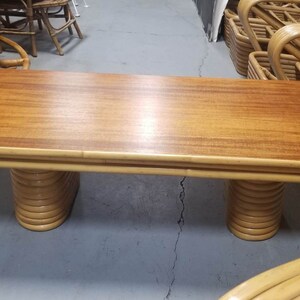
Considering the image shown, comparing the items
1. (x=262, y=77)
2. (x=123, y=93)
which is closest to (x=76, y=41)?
(x=262, y=77)

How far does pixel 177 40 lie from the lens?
414cm

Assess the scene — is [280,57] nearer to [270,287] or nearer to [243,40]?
[243,40]

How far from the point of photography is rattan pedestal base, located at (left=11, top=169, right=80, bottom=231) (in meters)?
1.59

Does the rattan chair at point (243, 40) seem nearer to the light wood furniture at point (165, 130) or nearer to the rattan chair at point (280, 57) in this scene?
the rattan chair at point (280, 57)

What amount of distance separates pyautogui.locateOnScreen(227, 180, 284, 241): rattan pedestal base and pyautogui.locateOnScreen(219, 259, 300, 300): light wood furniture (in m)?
0.91

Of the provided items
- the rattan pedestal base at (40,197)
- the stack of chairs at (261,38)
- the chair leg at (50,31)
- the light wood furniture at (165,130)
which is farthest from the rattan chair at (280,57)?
the chair leg at (50,31)

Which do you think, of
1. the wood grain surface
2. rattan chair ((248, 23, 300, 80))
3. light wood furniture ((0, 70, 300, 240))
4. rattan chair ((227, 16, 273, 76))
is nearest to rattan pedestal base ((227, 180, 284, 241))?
light wood furniture ((0, 70, 300, 240))

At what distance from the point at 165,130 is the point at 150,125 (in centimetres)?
6

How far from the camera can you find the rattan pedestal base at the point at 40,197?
5.23ft

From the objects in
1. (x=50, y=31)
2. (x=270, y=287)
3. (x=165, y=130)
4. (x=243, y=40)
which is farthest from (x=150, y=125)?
(x=50, y=31)

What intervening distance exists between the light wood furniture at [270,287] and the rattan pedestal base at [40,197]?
107cm

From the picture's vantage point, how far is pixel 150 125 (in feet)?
4.48

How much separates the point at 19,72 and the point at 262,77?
120 centimetres

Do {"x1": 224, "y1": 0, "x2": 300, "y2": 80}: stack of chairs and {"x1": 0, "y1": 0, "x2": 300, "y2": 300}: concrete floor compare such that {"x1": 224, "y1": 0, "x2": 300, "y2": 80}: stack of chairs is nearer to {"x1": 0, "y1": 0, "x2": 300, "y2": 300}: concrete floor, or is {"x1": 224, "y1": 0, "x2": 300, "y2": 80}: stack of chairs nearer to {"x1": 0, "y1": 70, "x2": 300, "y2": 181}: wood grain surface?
{"x1": 0, "y1": 70, "x2": 300, "y2": 181}: wood grain surface
